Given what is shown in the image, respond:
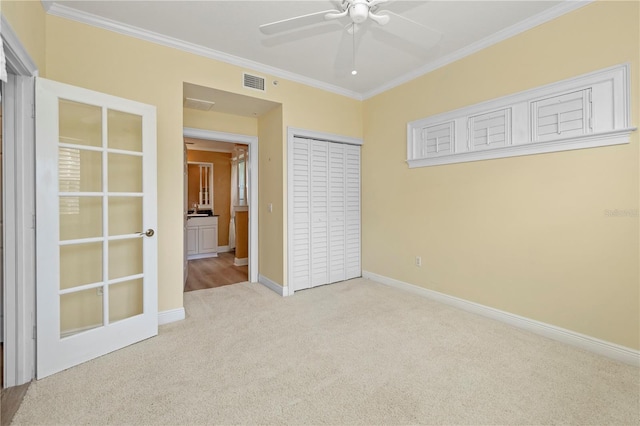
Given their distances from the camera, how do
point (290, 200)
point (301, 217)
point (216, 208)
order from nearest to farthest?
1. point (290, 200)
2. point (301, 217)
3. point (216, 208)

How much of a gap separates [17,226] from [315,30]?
2.76 metres

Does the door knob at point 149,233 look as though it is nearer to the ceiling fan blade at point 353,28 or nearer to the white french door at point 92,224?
the white french door at point 92,224

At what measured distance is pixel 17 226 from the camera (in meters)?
1.91

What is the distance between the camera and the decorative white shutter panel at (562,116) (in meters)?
2.34

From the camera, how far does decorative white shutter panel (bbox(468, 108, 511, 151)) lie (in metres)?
2.81

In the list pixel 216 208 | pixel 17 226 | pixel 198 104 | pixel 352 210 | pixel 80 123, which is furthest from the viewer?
pixel 216 208

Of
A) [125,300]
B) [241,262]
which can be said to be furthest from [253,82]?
[241,262]

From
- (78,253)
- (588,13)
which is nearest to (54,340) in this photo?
(78,253)

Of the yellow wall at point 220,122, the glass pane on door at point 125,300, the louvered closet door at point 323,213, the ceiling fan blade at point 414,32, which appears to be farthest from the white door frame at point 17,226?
the ceiling fan blade at point 414,32

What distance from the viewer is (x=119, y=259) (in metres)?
2.45

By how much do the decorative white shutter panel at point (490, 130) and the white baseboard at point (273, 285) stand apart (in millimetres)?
2702

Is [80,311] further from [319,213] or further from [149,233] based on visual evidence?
[319,213]

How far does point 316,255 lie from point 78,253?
257cm

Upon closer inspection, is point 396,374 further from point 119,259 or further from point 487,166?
point 119,259
